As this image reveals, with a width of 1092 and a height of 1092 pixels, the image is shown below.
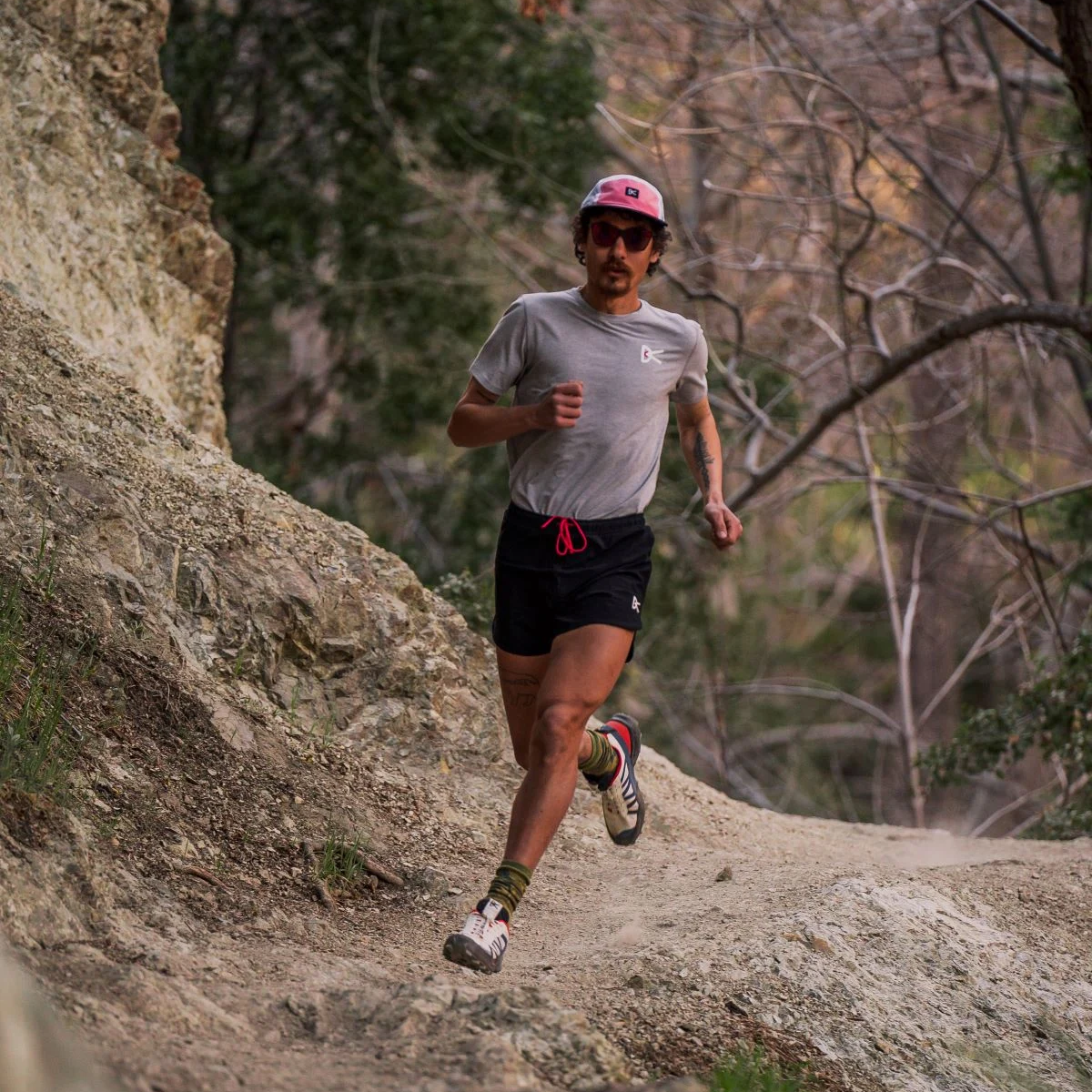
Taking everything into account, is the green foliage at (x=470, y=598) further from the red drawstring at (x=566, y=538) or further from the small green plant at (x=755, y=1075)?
the small green plant at (x=755, y=1075)

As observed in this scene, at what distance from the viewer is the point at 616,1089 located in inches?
115

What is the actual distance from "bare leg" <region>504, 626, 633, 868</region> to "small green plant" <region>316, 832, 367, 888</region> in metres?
0.81

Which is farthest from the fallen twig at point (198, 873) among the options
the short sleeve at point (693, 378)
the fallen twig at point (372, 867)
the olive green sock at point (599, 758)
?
the short sleeve at point (693, 378)

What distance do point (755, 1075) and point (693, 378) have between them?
2031mm

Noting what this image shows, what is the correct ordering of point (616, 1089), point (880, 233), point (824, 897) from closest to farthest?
point (616, 1089), point (824, 897), point (880, 233)

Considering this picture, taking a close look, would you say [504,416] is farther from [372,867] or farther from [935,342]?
[935,342]

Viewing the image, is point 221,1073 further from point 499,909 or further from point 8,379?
point 8,379

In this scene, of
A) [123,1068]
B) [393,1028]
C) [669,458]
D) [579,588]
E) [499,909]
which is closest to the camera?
[123,1068]

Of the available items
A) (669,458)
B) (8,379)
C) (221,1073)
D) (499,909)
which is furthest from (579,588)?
(669,458)

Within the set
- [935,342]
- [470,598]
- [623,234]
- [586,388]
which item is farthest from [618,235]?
[935,342]

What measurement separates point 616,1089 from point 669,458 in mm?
8573

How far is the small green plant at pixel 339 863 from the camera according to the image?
4.40m

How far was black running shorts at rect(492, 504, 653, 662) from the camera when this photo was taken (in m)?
4.09

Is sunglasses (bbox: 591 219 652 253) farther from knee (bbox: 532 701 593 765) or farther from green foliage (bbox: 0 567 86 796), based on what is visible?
green foliage (bbox: 0 567 86 796)
